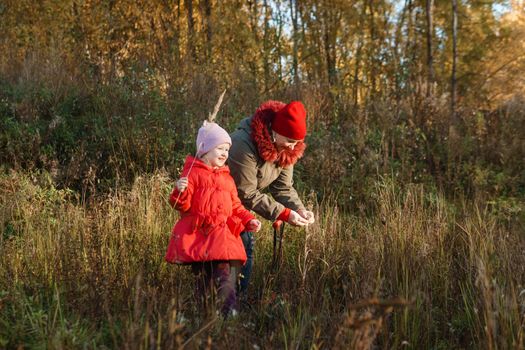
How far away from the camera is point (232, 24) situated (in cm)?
1112

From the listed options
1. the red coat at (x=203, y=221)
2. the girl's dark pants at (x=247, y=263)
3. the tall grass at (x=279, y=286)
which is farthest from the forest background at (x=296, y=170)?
the red coat at (x=203, y=221)

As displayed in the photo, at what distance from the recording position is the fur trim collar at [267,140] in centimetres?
370

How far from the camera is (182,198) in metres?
3.33

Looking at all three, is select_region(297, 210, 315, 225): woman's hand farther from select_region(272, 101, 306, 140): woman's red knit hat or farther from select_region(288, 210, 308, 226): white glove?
select_region(272, 101, 306, 140): woman's red knit hat

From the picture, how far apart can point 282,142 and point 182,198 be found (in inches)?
30.1

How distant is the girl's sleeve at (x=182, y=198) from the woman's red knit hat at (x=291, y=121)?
674 mm

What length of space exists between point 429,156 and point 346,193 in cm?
177

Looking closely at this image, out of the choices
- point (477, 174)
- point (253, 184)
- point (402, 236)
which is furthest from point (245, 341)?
point (477, 174)

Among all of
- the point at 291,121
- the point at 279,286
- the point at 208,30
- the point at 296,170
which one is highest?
the point at 208,30

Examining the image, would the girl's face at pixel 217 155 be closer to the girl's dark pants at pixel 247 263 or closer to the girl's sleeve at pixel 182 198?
the girl's sleeve at pixel 182 198

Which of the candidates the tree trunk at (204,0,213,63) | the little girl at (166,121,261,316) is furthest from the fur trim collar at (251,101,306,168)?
the tree trunk at (204,0,213,63)

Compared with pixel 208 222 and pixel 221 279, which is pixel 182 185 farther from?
pixel 221 279

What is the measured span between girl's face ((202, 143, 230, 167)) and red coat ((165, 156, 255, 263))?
37mm

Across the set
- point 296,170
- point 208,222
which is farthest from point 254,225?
point 296,170
